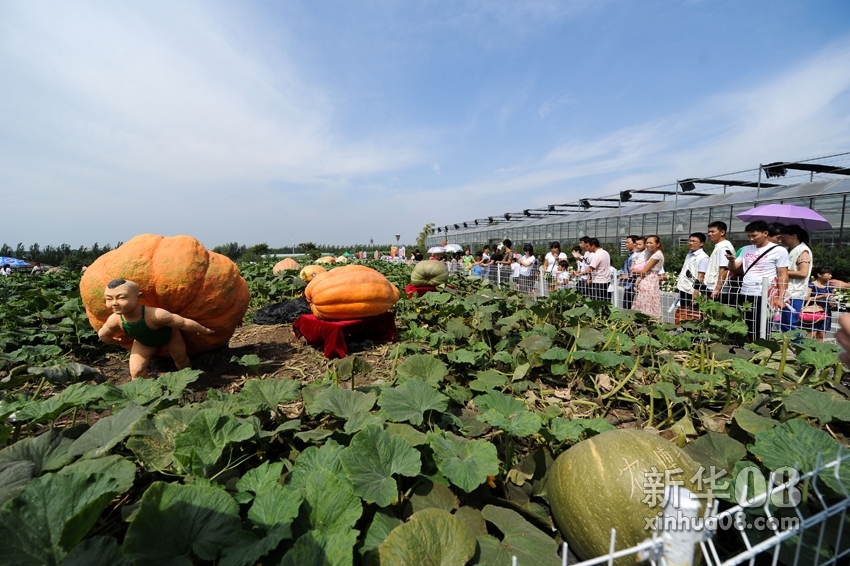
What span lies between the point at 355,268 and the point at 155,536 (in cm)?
336

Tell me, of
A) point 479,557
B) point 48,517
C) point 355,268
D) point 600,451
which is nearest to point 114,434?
point 48,517

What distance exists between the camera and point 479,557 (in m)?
1.12

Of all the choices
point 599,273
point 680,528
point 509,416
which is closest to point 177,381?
point 509,416

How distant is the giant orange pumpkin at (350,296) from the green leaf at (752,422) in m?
2.77

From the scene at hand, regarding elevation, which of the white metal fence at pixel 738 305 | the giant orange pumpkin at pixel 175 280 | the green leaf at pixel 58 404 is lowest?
the white metal fence at pixel 738 305

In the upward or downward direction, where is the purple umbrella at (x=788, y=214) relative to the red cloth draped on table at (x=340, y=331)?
upward

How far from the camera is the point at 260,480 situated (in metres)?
1.18

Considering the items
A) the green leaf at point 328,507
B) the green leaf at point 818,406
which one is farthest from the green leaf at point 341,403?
the green leaf at point 818,406

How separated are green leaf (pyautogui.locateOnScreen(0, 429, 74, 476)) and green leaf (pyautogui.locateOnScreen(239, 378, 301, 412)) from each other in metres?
0.55

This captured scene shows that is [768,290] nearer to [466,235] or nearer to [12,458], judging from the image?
[12,458]

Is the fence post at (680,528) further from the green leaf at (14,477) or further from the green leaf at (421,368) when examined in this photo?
the green leaf at (14,477)

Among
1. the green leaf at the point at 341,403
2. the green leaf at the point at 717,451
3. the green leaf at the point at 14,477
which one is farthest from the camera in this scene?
the green leaf at the point at 341,403

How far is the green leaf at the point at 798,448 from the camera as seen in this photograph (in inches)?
47.3

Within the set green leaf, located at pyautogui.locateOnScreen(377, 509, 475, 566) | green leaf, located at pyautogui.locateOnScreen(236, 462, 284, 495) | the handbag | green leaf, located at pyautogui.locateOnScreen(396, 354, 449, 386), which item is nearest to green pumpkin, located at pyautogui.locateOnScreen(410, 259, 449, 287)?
green leaf, located at pyautogui.locateOnScreen(396, 354, 449, 386)
